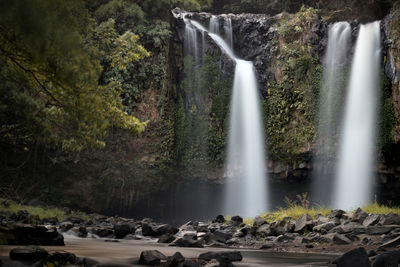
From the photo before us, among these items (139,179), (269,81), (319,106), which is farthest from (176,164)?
(319,106)

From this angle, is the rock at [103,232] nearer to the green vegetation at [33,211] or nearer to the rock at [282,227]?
the green vegetation at [33,211]

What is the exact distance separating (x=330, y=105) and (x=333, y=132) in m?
1.34

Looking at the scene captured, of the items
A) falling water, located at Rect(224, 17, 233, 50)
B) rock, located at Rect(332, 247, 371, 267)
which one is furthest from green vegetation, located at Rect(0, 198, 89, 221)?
falling water, located at Rect(224, 17, 233, 50)

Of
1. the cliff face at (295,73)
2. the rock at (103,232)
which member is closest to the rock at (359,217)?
the rock at (103,232)

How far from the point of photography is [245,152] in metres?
17.9

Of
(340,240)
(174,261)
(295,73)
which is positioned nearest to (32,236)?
(174,261)

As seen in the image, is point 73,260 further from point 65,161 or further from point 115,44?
point 65,161

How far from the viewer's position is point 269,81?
18.6 m

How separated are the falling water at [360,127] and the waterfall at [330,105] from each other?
41 cm

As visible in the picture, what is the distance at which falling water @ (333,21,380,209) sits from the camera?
15.4 m

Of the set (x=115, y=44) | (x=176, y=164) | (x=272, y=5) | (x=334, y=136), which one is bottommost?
(x=176, y=164)

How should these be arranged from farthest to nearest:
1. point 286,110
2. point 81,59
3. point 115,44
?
point 286,110
point 115,44
point 81,59

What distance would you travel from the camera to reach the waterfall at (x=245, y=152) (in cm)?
1753

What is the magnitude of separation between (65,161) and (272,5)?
646 inches
